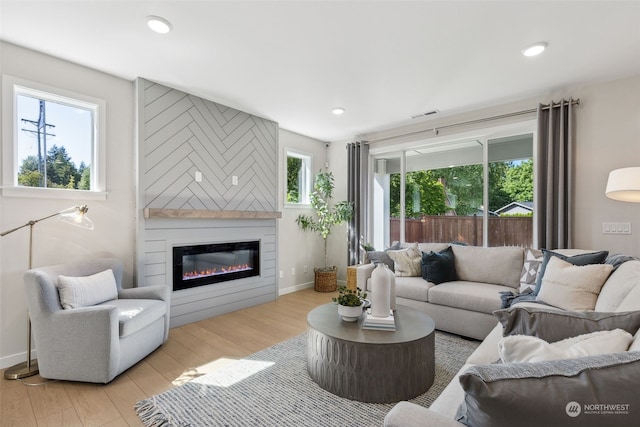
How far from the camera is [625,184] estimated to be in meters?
2.41

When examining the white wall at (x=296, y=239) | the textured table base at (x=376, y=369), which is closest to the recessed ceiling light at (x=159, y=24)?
the textured table base at (x=376, y=369)

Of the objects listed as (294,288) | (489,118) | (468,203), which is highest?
(489,118)

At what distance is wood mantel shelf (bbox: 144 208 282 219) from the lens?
3069mm

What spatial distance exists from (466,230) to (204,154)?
3.58 meters

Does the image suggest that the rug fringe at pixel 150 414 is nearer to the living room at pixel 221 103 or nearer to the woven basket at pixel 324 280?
the living room at pixel 221 103

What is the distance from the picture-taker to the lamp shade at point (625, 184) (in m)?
2.38

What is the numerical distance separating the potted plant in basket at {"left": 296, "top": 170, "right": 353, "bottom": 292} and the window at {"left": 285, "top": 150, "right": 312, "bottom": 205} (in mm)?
144

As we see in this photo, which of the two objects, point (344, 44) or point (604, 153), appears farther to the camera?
point (604, 153)

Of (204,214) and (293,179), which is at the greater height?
(293,179)

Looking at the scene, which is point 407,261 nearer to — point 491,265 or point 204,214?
point 491,265

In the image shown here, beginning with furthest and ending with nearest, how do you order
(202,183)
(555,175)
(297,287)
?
(297,287)
(202,183)
(555,175)

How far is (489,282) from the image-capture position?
3.25 m

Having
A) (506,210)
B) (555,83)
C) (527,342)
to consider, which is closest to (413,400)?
(527,342)

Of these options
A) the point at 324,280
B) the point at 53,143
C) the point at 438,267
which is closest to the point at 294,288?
the point at 324,280
